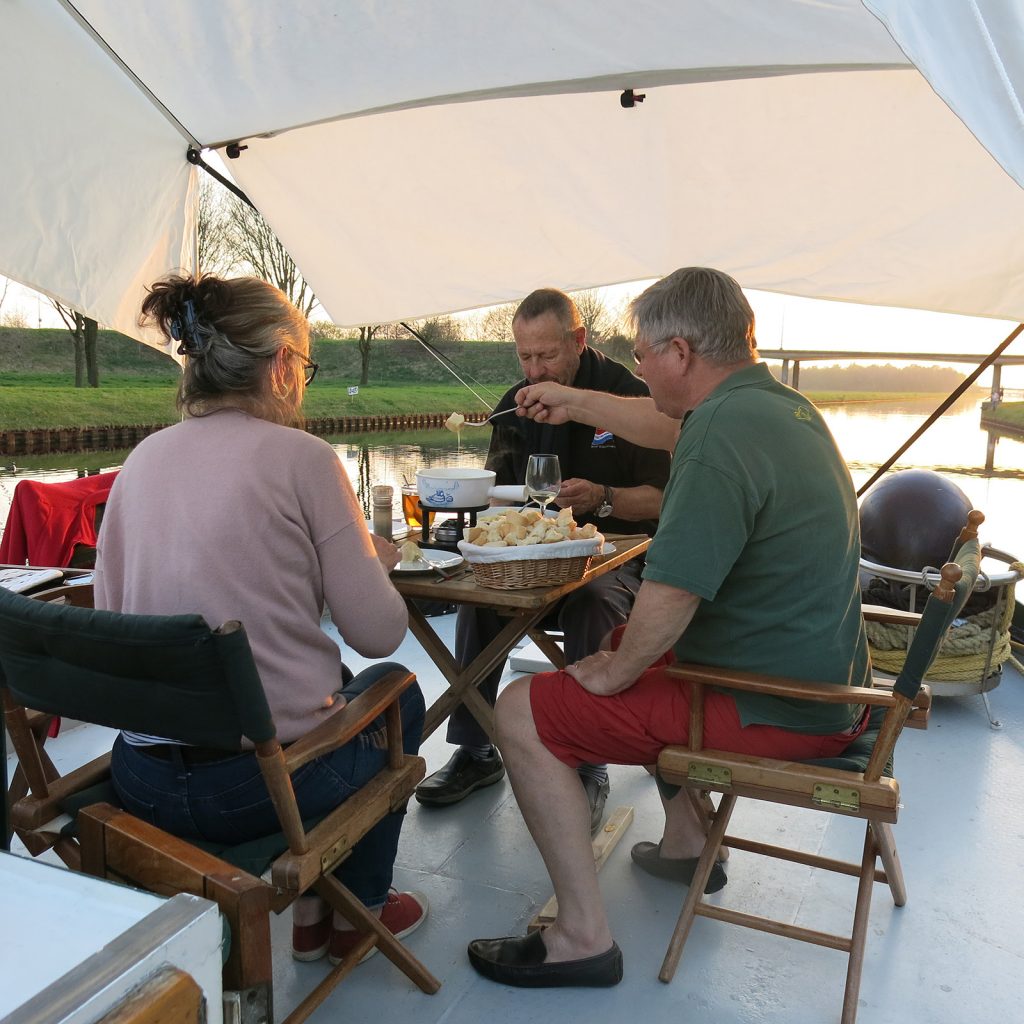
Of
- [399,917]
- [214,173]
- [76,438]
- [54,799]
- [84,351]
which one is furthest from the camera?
[84,351]

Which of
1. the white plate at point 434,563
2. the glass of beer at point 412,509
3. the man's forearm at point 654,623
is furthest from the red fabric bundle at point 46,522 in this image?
the man's forearm at point 654,623

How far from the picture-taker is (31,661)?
1515 mm

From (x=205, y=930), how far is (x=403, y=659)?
3585 millimetres

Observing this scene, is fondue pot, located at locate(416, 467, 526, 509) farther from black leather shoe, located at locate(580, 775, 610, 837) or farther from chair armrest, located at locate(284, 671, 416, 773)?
black leather shoe, located at locate(580, 775, 610, 837)

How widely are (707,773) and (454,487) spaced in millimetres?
1090

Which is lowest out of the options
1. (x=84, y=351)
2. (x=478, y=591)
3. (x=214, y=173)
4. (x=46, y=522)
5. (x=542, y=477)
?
(x=46, y=522)

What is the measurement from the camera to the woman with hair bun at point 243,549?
1.62 m

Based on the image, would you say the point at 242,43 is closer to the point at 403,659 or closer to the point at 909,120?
the point at 909,120

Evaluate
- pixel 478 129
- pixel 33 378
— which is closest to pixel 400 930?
pixel 478 129

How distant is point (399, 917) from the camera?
7.29ft

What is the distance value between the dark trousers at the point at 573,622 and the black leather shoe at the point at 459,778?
64mm

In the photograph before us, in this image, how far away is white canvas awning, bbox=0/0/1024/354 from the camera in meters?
2.57

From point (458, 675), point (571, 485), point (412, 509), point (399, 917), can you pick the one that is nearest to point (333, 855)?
point (399, 917)

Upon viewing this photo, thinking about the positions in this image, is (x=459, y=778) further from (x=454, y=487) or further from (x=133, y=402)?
(x=133, y=402)
